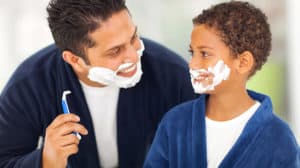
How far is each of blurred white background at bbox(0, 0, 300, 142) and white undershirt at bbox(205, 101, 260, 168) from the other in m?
0.80

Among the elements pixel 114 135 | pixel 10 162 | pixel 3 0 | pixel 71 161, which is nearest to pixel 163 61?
pixel 114 135

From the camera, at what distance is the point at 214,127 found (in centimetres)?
116

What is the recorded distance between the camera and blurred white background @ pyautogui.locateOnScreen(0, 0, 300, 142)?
6.25ft

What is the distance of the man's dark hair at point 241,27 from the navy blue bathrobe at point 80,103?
323 mm

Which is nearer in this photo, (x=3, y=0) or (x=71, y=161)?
(x=71, y=161)

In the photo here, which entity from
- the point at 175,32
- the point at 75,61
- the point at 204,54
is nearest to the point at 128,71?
the point at 75,61

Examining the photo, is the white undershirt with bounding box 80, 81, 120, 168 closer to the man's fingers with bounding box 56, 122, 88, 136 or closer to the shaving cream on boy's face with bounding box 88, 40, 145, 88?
the shaving cream on boy's face with bounding box 88, 40, 145, 88

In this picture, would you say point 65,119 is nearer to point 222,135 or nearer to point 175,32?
point 222,135

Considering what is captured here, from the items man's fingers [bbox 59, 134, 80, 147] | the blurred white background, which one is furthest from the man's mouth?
the blurred white background

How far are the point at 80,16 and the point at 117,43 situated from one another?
0.12 metres

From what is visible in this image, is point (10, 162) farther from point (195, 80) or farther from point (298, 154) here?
point (298, 154)

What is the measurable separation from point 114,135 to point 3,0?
0.74m

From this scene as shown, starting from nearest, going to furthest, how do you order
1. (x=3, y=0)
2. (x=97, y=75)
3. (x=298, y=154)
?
(x=298, y=154) < (x=97, y=75) < (x=3, y=0)

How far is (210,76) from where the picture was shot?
112cm
